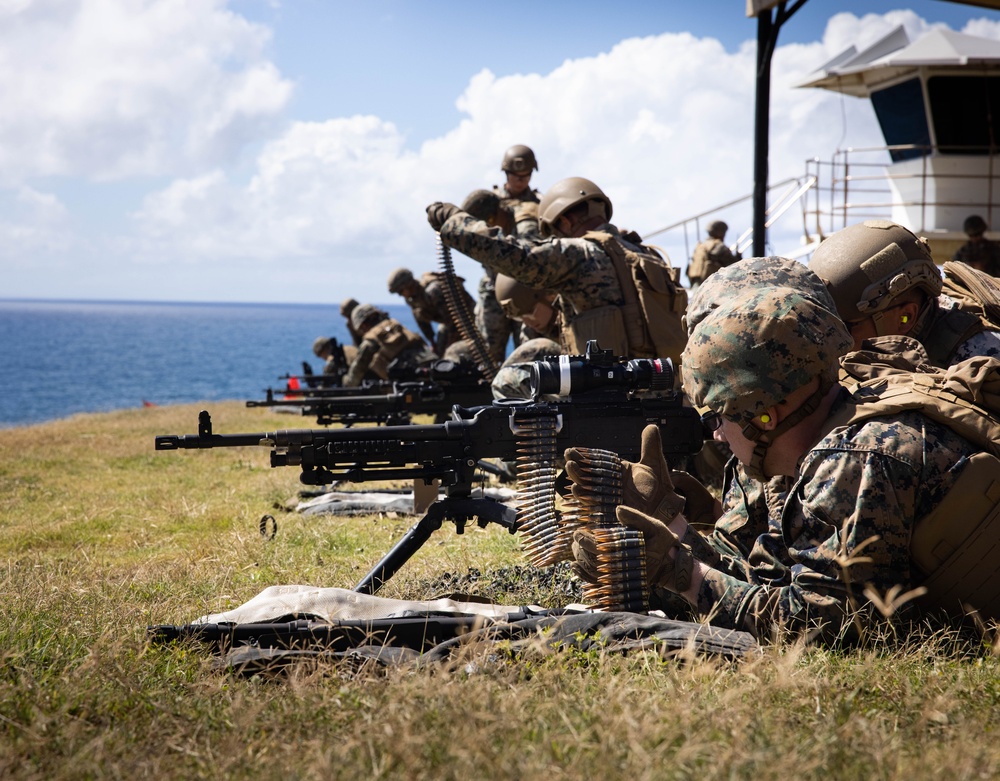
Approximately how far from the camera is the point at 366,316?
16812mm

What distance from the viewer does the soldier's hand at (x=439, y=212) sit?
24.4ft

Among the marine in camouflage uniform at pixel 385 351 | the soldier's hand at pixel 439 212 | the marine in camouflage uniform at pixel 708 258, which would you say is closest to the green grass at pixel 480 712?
the soldier's hand at pixel 439 212

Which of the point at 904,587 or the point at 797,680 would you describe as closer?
the point at 797,680

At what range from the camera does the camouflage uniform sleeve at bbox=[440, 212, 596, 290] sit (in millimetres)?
6906

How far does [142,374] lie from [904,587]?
73798 mm

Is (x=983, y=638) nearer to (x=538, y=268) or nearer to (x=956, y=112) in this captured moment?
(x=538, y=268)

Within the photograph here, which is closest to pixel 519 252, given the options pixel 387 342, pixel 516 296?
pixel 516 296

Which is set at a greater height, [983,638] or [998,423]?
[998,423]

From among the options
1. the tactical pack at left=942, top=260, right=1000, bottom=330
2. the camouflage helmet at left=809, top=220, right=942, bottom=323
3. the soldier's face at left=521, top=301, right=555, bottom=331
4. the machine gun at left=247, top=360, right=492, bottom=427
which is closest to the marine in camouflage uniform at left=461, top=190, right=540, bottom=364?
the machine gun at left=247, top=360, right=492, bottom=427

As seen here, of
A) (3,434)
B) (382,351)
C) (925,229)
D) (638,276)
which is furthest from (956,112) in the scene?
(3,434)

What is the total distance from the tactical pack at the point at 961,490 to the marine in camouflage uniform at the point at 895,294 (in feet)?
4.56

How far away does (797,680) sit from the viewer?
2.98 m

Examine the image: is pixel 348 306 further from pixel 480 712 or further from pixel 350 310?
pixel 480 712

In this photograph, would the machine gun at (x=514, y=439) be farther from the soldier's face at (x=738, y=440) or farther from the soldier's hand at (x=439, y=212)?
the soldier's hand at (x=439, y=212)
